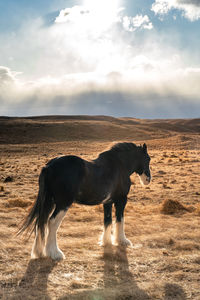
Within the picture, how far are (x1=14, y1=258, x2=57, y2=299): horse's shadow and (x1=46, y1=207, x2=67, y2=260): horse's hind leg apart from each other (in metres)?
0.14

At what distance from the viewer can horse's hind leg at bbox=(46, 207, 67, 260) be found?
532 centimetres

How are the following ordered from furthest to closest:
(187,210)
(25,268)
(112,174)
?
(187,210), (112,174), (25,268)

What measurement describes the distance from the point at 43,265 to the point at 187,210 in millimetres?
6291

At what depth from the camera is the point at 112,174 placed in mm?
6258

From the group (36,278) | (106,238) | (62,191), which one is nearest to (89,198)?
(62,191)

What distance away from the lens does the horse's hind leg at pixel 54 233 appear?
5.32 metres

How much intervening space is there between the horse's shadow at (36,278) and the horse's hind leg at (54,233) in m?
0.14

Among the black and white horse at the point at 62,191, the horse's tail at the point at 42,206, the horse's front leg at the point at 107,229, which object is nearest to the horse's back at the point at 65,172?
the black and white horse at the point at 62,191

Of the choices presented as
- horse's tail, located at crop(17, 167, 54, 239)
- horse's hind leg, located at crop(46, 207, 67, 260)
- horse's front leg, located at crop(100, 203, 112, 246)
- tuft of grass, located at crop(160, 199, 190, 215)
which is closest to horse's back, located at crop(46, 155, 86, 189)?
horse's tail, located at crop(17, 167, 54, 239)

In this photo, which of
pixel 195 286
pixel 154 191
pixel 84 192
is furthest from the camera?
pixel 154 191

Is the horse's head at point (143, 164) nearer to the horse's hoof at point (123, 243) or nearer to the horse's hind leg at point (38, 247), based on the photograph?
the horse's hoof at point (123, 243)

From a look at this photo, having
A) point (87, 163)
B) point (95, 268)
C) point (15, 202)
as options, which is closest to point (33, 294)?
point (95, 268)

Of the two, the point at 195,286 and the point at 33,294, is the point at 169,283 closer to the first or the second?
the point at 195,286

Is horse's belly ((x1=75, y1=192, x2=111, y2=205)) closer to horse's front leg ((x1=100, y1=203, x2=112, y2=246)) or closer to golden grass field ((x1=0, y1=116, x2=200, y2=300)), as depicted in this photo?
horse's front leg ((x1=100, y1=203, x2=112, y2=246))
